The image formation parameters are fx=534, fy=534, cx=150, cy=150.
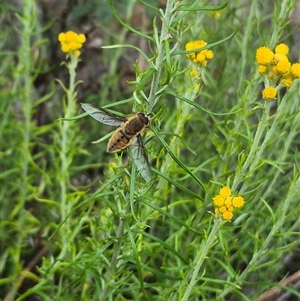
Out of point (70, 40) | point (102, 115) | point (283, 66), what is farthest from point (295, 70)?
point (70, 40)

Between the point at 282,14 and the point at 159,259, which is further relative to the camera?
the point at 159,259

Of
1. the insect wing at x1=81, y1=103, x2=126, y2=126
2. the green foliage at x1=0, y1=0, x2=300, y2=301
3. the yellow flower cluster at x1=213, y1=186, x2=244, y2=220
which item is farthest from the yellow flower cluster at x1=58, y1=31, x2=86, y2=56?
the yellow flower cluster at x1=213, y1=186, x2=244, y2=220

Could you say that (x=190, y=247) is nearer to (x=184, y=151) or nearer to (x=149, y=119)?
(x=149, y=119)

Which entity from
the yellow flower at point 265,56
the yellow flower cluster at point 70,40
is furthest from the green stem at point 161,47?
the yellow flower cluster at point 70,40

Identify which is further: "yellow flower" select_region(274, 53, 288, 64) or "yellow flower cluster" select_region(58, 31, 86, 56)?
"yellow flower cluster" select_region(58, 31, 86, 56)

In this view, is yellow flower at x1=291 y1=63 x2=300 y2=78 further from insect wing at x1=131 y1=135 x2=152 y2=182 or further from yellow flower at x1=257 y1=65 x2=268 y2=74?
insect wing at x1=131 y1=135 x2=152 y2=182

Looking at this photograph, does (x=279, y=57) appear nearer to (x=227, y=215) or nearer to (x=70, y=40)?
(x=227, y=215)

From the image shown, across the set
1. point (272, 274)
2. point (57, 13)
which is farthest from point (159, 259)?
point (57, 13)
